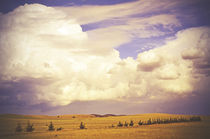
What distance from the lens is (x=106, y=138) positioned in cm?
4034

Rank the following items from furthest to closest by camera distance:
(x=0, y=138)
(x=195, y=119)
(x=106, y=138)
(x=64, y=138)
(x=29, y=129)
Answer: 1. (x=195, y=119)
2. (x=29, y=129)
3. (x=0, y=138)
4. (x=64, y=138)
5. (x=106, y=138)

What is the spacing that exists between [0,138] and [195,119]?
78178 millimetres

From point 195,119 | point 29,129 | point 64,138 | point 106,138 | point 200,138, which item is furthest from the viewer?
point 195,119

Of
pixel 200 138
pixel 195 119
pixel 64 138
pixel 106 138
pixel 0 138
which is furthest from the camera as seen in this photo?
pixel 195 119

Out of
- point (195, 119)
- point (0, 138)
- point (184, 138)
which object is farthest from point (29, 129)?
point (195, 119)

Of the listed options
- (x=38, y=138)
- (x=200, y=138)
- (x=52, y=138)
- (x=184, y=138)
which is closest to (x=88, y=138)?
(x=52, y=138)

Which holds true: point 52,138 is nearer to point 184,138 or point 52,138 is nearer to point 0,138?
point 0,138

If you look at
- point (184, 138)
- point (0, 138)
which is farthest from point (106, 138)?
point (0, 138)

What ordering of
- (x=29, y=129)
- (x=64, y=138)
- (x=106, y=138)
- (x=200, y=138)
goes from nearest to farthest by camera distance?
1. (x=200, y=138)
2. (x=106, y=138)
3. (x=64, y=138)
4. (x=29, y=129)

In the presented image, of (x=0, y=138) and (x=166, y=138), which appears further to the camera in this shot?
(x=0, y=138)

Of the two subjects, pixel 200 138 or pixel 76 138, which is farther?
pixel 76 138

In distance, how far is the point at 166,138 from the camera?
3759 centimetres

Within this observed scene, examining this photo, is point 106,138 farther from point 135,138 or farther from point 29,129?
point 29,129

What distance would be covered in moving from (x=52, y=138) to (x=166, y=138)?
23.3 m
